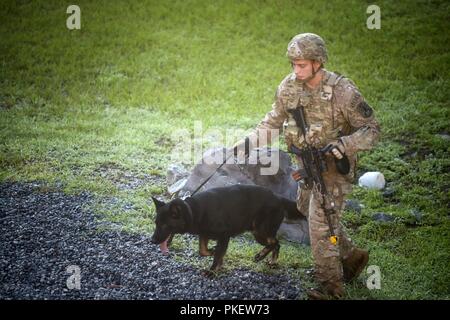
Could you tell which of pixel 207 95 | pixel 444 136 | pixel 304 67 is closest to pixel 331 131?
pixel 304 67

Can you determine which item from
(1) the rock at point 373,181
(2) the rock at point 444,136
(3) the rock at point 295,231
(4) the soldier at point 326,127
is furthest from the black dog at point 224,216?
(2) the rock at point 444,136

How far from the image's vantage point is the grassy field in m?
8.31

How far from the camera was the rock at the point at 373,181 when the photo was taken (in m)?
10.1

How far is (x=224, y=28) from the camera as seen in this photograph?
1977 centimetres

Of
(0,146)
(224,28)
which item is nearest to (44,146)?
(0,146)

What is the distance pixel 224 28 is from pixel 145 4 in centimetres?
409

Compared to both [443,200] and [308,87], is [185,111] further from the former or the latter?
[308,87]

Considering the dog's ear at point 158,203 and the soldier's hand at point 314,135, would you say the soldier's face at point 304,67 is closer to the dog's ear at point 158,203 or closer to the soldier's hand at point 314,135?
the soldier's hand at point 314,135

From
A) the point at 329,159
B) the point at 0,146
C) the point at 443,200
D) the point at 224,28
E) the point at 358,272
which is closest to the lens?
the point at 329,159

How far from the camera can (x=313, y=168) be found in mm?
5785

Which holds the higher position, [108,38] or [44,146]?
[108,38]

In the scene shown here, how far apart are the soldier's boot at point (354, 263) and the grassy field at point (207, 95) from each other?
0.14 metres

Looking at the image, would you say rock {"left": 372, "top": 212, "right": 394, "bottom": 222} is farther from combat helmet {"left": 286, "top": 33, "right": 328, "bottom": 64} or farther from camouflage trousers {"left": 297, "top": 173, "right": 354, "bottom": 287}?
combat helmet {"left": 286, "top": 33, "right": 328, "bottom": 64}

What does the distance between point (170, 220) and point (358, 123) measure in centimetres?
265
